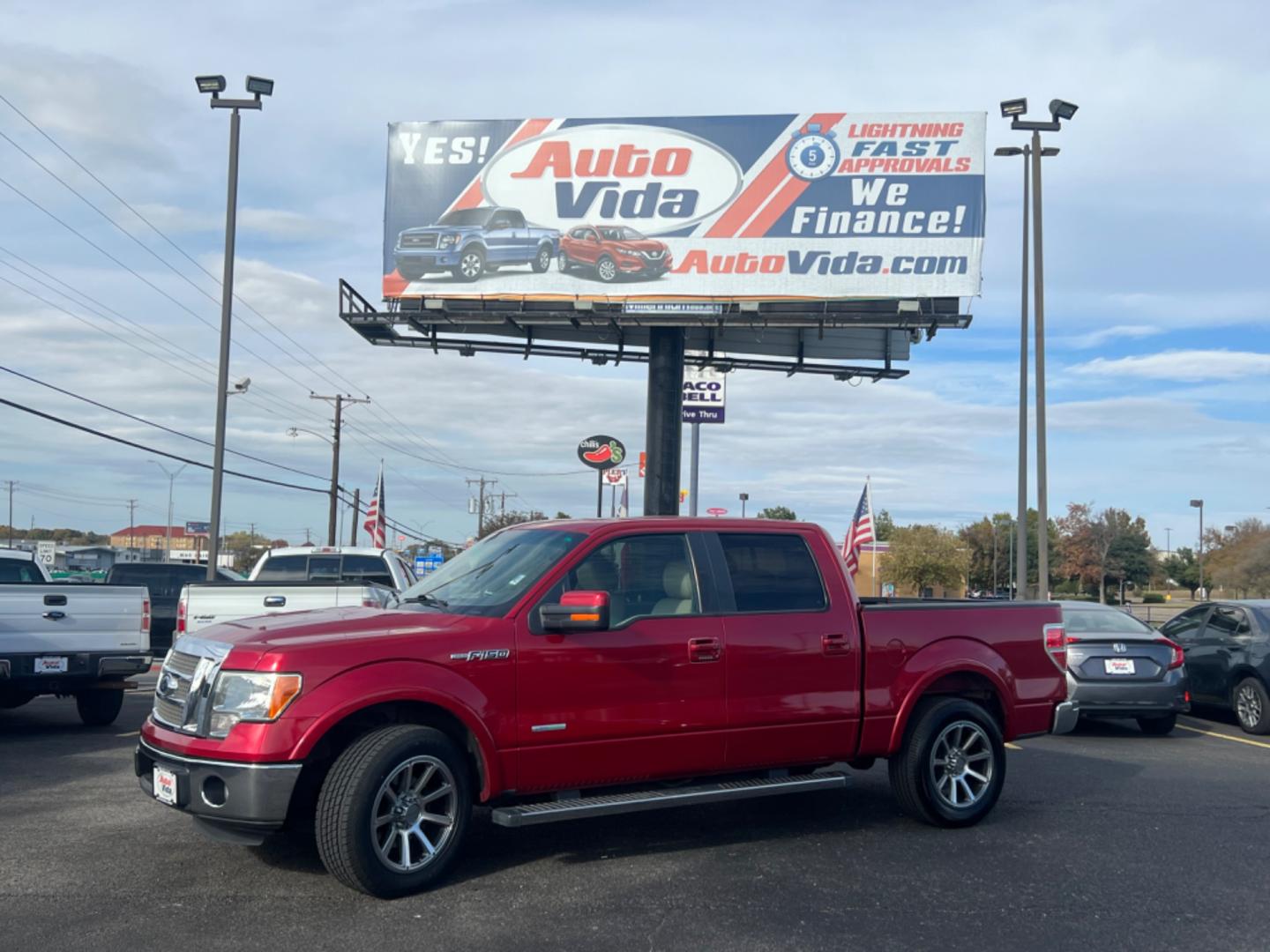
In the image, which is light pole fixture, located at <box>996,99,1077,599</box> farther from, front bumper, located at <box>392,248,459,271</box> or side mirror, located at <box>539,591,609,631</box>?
side mirror, located at <box>539,591,609,631</box>

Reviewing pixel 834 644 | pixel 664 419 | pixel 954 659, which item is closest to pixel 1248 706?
Answer: pixel 954 659

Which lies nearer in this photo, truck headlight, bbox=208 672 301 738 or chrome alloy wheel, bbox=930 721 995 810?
truck headlight, bbox=208 672 301 738

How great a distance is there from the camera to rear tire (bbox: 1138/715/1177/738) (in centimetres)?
1299

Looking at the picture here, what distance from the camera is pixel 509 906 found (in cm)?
587

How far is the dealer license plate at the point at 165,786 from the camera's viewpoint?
6059 millimetres

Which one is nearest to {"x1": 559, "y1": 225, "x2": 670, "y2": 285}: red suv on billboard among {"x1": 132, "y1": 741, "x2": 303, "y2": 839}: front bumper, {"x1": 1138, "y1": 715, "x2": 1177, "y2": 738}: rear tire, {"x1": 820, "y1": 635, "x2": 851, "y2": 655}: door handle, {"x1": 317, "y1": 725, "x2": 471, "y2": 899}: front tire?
{"x1": 1138, "y1": 715, "x2": 1177, "y2": 738}: rear tire

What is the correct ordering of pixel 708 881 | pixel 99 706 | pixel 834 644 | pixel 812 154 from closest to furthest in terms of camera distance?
pixel 708 881 < pixel 834 644 < pixel 99 706 < pixel 812 154

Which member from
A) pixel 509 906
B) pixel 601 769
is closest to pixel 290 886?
pixel 509 906

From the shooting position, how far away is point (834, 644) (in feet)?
24.4

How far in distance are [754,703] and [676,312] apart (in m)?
17.2

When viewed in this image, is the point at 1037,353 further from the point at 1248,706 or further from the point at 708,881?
the point at 708,881

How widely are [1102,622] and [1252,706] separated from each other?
203 centimetres

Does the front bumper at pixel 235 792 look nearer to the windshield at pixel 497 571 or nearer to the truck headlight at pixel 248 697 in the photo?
the truck headlight at pixel 248 697

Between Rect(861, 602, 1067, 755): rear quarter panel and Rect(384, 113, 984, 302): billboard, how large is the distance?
15.5m
